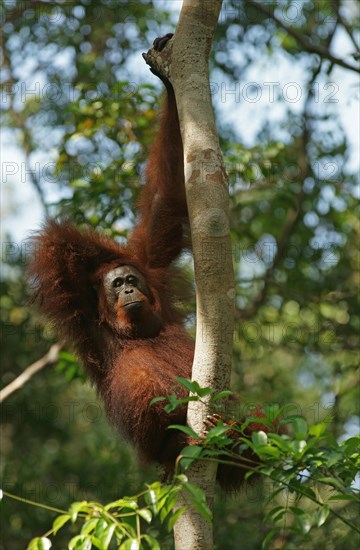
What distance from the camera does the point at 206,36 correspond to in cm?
412

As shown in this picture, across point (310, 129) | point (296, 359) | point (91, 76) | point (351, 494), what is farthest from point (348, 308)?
point (351, 494)

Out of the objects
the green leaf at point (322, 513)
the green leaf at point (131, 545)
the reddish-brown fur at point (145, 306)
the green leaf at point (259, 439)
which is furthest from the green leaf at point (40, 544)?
the reddish-brown fur at point (145, 306)

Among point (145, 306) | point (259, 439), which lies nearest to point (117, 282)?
point (145, 306)

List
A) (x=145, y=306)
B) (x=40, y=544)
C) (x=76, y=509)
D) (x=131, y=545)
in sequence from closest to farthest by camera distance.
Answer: (x=131, y=545)
(x=76, y=509)
(x=40, y=544)
(x=145, y=306)

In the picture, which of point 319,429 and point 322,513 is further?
point 319,429

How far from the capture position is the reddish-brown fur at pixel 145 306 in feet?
15.8

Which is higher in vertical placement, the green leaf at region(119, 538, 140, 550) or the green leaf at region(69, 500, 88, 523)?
the green leaf at region(69, 500, 88, 523)

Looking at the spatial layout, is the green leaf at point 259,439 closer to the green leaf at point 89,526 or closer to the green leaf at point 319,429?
the green leaf at point 319,429

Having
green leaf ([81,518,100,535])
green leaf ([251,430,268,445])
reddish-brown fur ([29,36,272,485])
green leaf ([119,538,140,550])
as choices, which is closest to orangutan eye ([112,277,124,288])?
reddish-brown fur ([29,36,272,485])

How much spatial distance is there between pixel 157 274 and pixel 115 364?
916 mm

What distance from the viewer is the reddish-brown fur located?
15.8 ft

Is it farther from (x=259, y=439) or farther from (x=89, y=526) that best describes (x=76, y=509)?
(x=259, y=439)

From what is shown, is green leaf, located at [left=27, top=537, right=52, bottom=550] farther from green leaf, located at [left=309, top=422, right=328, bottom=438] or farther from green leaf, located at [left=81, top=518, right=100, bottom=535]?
green leaf, located at [left=309, top=422, right=328, bottom=438]

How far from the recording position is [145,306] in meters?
5.27
